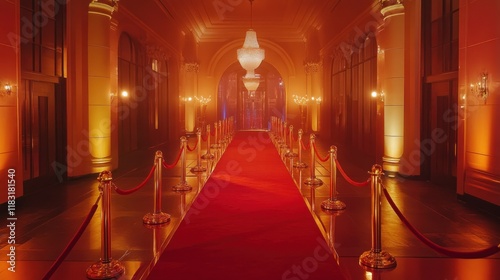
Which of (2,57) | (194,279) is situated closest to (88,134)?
(2,57)

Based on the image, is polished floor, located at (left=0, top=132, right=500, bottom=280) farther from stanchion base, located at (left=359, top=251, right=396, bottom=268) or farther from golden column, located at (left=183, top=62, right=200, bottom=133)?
golden column, located at (left=183, top=62, right=200, bottom=133)

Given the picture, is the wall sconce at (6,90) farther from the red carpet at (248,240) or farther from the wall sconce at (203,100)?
the wall sconce at (203,100)

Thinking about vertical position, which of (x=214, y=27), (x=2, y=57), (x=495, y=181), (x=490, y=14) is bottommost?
(x=495, y=181)

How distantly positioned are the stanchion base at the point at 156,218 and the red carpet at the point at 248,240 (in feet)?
0.88

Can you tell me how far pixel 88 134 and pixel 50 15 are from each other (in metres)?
2.43

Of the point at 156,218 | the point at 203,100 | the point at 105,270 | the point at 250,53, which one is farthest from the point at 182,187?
the point at 203,100

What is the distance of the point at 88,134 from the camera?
930 centimetres

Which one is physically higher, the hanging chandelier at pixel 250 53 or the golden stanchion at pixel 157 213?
the hanging chandelier at pixel 250 53

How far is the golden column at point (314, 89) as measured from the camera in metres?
20.9

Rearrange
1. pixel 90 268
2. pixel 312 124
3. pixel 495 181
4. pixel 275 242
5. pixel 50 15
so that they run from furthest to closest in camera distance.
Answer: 1. pixel 312 124
2. pixel 50 15
3. pixel 495 181
4. pixel 275 242
5. pixel 90 268

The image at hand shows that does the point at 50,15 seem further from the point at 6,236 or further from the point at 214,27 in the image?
the point at 214,27

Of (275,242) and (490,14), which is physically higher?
(490,14)

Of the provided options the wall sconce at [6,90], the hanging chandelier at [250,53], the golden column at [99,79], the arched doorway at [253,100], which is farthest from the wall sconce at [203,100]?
the wall sconce at [6,90]

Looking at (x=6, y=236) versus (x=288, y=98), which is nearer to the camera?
(x=6, y=236)
